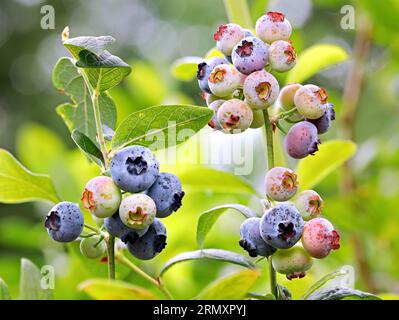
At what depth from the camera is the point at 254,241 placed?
673mm

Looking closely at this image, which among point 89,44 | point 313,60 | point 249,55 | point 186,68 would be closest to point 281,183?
point 249,55

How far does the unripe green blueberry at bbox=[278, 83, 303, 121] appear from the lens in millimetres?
745

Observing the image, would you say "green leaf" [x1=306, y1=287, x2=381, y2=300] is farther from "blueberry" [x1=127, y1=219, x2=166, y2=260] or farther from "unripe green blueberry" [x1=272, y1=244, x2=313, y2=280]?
"blueberry" [x1=127, y1=219, x2=166, y2=260]

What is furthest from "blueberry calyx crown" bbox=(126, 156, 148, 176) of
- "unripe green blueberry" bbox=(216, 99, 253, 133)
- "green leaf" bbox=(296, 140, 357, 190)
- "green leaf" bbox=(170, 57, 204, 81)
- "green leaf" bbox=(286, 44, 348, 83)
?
"green leaf" bbox=(286, 44, 348, 83)

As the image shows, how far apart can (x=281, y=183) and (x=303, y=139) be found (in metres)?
0.08

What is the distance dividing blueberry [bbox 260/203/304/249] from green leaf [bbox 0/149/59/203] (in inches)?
11.5

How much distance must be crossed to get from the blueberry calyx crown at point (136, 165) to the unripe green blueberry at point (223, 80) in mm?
120

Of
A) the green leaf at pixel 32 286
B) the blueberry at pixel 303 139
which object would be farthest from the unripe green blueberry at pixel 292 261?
the green leaf at pixel 32 286

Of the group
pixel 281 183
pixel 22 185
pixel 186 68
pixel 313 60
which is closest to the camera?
pixel 281 183

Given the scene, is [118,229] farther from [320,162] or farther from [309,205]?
[320,162]

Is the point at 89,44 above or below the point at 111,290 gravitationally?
above

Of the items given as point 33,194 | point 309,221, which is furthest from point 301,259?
point 33,194

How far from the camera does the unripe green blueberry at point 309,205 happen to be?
0.70 meters

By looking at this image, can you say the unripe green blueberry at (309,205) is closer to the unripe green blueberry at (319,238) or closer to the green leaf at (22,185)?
the unripe green blueberry at (319,238)
